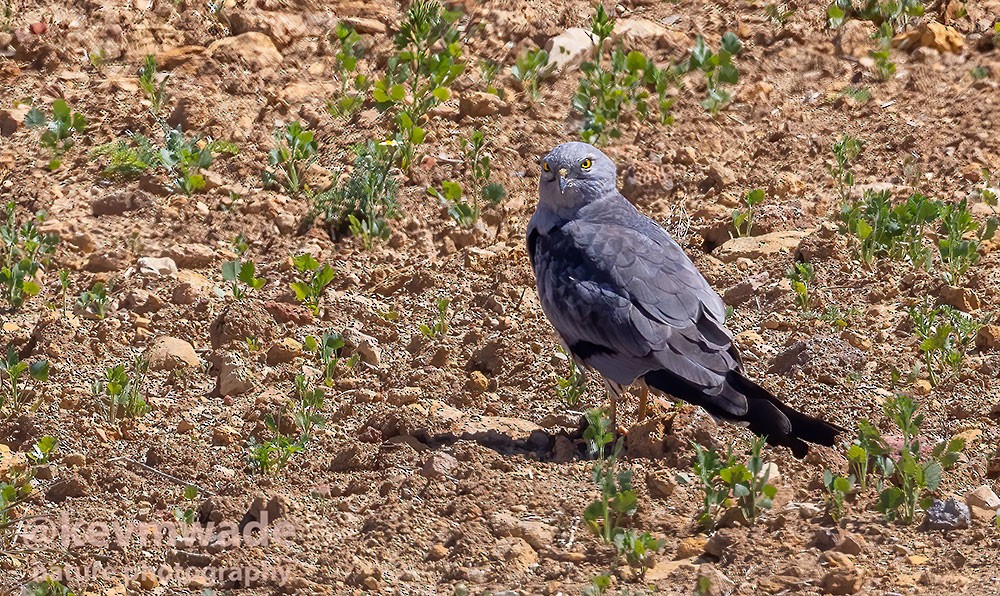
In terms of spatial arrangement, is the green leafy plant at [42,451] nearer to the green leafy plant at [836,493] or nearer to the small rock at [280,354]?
the small rock at [280,354]

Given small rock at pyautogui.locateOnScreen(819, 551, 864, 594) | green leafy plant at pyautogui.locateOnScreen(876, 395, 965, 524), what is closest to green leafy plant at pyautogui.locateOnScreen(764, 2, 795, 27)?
green leafy plant at pyautogui.locateOnScreen(876, 395, 965, 524)

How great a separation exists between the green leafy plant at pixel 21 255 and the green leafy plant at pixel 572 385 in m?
2.79

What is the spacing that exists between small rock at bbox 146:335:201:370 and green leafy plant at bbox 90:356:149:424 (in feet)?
0.67

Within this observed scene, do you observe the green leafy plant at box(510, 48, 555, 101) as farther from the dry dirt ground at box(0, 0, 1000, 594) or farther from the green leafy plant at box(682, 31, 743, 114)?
the green leafy plant at box(682, 31, 743, 114)

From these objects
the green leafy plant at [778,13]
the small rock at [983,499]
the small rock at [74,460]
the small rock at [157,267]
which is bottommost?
the small rock at [74,460]

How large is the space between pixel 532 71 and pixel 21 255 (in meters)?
3.34

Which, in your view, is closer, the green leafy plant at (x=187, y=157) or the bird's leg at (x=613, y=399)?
the bird's leg at (x=613, y=399)

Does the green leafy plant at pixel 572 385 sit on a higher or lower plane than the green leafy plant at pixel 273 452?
higher

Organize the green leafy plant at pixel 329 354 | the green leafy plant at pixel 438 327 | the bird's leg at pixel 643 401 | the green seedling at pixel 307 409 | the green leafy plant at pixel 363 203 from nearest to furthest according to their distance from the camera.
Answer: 1. the green seedling at pixel 307 409
2. the bird's leg at pixel 643 401
3. the green leafy plant at pixel 329 354
4. the green leafy plant at pixel 438 327
5. the green leafy plant at pixel 363 203

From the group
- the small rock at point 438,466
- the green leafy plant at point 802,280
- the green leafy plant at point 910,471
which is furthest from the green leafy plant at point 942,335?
the small rock at point 438,466

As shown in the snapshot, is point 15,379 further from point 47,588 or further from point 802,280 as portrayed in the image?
point 802,280

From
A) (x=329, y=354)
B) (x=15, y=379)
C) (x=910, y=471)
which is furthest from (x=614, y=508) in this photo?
(x=15, y=379)

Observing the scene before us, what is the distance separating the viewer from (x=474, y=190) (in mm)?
7848

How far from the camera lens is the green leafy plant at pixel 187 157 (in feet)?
26.0
